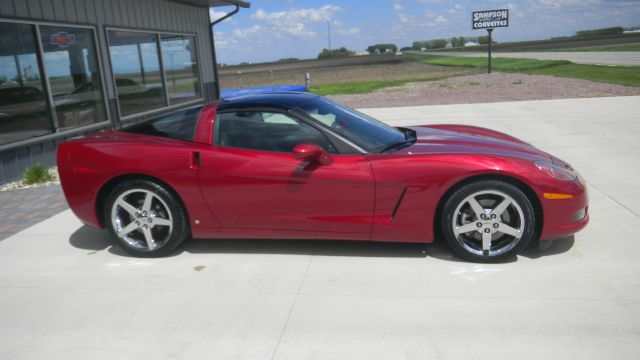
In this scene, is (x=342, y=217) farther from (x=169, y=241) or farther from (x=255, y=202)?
(x=169, y=241)

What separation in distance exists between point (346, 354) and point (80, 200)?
273cm

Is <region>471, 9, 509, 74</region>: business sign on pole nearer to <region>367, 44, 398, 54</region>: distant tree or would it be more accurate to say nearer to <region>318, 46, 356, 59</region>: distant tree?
<region>318, 46, 356, 59</region>: distant tree

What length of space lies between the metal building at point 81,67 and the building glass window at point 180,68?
0.08ft

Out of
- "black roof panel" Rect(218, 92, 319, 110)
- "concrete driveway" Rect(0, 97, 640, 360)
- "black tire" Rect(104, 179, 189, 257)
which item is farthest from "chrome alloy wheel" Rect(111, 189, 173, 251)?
"black roof panel" Rect(218, 92, 319, 110)

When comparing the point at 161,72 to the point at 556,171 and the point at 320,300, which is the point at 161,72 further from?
the point at 556,171

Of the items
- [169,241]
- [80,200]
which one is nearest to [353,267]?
[169,241]

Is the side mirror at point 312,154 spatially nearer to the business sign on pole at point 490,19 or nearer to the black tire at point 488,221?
the black tire at point 488,221

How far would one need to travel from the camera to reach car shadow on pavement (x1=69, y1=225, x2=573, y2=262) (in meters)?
3.93

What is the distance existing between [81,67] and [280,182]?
6607 mm

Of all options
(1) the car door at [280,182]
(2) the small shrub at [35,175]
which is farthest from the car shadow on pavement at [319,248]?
(2) the small shrub at [35,175]

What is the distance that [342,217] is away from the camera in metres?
3.77

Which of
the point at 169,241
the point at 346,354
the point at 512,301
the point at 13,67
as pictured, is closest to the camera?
the point at 346,354

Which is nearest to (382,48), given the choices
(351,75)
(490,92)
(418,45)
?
(418,45)

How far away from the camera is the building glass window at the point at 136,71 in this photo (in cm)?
983
